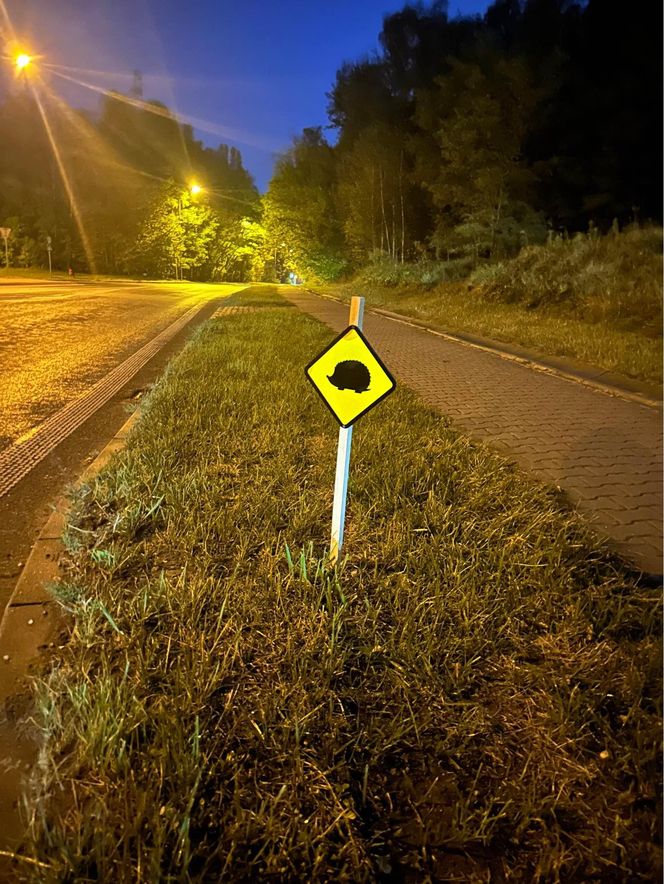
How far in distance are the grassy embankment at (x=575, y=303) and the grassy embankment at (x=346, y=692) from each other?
5.65 m

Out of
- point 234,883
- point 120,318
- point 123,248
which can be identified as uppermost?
point 123,248

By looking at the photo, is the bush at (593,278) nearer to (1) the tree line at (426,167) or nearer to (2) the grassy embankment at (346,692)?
(1) the tree line at (426,167)

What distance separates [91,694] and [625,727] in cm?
189

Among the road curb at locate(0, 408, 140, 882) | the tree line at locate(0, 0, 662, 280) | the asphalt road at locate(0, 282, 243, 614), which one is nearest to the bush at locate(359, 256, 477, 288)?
the tree line at locate(0, 0, 662, 280)

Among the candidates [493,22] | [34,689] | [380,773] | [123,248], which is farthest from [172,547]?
[123,248]

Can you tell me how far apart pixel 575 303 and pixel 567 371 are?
211 inches

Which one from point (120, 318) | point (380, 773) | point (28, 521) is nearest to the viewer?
point (380, 773)

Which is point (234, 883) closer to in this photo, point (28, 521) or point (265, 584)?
point (265, 584)

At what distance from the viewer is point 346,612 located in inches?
95.3

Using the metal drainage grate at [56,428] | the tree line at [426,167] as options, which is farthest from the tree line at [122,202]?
the metal drainage grate at [56,428]

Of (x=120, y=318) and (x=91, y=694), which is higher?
(x=120, y=318)

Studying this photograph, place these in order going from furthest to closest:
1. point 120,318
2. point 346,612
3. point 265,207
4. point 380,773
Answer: point 265,207 < point 120,318 < point 346,612 < point 380,773

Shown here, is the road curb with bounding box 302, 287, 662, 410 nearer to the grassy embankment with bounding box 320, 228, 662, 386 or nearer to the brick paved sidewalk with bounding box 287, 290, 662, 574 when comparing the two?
the brick paved sidewalk with bounding box 287, 290, 662, 574

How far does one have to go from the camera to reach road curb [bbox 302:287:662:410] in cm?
648
